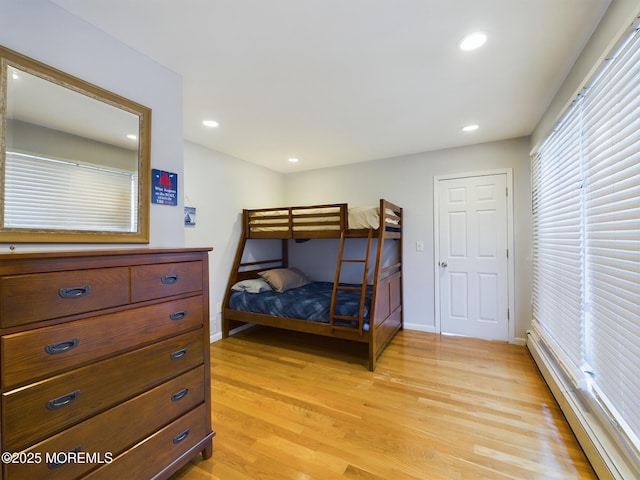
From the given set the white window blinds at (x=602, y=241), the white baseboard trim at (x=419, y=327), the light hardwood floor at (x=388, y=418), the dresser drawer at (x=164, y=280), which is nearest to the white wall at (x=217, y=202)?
the light hardwood floor at (x=388, y=418)

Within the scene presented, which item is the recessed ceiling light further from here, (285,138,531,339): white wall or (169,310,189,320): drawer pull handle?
(169,310,189,320): drawer pull handle

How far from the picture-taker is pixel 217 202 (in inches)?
135

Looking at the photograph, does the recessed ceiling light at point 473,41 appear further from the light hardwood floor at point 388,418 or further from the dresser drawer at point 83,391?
the light hardwood floor at point 388,418

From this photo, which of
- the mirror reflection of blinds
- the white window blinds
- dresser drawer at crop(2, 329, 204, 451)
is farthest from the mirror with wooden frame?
the white window blinds

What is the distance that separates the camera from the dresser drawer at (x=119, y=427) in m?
0.94

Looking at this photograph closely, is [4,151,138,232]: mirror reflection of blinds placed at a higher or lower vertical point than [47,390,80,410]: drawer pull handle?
higher

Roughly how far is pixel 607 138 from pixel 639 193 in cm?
47

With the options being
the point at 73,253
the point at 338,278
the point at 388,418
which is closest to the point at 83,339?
the point at 73,253

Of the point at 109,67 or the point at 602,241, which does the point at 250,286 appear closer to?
the point at 109,67

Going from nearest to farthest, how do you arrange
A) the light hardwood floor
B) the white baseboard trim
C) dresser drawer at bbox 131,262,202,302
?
dresser drawer at bbox 131,262,202,302 → the light hardwood floor → the white baseboard trim

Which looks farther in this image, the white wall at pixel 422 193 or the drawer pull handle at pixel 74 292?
the white wall at pixel 422 193

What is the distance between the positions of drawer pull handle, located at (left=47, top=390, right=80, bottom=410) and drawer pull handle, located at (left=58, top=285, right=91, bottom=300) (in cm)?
36

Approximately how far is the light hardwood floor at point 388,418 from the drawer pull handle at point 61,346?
3.19ft

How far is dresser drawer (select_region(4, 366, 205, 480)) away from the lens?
3.09 ft
